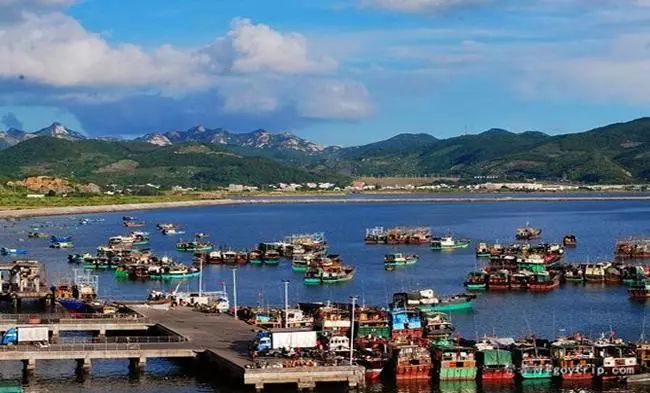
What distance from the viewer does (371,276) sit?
83312 mm

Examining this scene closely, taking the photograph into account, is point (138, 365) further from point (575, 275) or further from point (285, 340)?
point (575, 275)

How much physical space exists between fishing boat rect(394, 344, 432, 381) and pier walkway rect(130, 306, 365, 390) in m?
1.98

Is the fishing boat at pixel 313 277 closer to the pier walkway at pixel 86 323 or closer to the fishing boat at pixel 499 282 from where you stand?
the fishing boat at pixel 499 282

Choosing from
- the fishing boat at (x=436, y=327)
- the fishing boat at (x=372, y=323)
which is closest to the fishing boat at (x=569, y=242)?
the fishing boat at (x=436, y=327)

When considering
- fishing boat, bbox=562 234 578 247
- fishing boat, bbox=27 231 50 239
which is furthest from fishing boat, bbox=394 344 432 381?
fishing boat, bbox=27 231 50 239

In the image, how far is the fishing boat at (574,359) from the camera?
4225 cm

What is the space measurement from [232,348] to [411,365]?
7.52m

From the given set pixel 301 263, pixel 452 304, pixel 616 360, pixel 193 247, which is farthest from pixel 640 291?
pixel 193 247

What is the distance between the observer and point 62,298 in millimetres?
62469

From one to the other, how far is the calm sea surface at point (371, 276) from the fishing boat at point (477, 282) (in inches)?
32.8

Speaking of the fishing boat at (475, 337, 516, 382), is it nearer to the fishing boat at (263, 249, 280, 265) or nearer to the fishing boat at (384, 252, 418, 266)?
the fishing boat at (384, 252, 418, 266)

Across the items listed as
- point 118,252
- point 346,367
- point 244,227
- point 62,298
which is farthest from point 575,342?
point 244,227

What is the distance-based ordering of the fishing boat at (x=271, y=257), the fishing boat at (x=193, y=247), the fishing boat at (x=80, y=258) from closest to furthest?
1. the fishing boat at (x=80, y=258)
2. the fishing boat at (x=271, y=257)
3. the fishing boat at (x=193, y=247)

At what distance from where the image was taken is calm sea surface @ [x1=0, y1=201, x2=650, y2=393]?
142 feet
